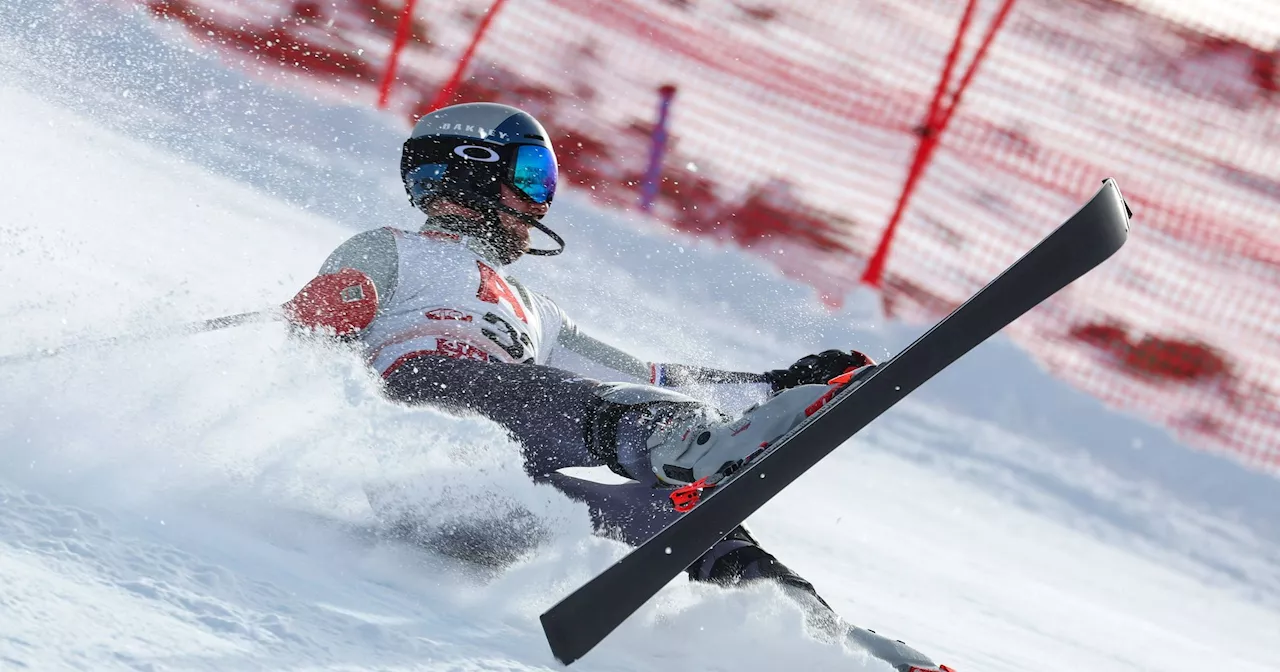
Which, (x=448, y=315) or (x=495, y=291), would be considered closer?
(x=448, y=315)

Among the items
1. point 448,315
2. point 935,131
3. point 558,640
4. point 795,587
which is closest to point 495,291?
point 448,315

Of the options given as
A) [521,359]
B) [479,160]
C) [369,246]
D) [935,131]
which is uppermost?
[935,131]

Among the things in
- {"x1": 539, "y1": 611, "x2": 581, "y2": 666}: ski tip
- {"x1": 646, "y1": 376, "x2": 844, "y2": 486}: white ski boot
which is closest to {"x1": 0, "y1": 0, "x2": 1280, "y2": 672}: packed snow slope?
{"x1": 539, "y1": 611, "x2": 581, "y2": 666}: ski tip

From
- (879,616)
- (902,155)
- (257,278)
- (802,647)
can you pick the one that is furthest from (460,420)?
(902,155)

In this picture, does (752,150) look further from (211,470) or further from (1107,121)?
(211,470)

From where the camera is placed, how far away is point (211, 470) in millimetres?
2227

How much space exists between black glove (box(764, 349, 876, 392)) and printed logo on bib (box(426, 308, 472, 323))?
0.83 meters

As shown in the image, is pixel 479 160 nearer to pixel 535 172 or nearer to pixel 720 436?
pixel 535 172

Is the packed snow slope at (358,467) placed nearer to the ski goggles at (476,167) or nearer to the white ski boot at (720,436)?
the white ski boot at (720,436)

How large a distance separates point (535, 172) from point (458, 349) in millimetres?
596

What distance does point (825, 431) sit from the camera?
2014 mm

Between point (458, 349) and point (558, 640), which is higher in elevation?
point (458, 349)

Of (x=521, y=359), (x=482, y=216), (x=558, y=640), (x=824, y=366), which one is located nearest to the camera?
(x=558, y=640)

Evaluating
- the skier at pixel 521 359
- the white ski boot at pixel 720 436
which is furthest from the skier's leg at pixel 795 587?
the white ski boot at pixel 720 436
